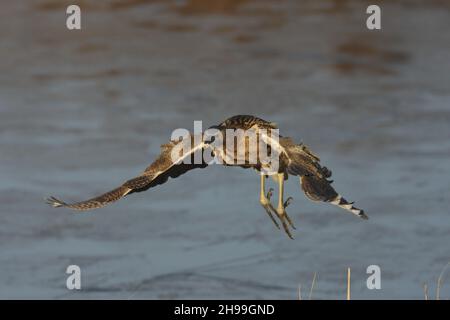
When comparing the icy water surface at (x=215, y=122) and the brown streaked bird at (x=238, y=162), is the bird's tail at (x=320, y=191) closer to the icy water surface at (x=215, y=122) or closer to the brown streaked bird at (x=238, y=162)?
the brown streaked bird at (x=238, y=162)

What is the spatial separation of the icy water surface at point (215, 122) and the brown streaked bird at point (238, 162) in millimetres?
2720

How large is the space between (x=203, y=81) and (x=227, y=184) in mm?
3194

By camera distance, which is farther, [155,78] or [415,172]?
[155,78]

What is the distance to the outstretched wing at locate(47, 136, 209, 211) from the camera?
777 centimetres

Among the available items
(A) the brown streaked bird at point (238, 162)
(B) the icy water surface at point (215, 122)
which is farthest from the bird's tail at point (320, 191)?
(B) the icy water surface at point (215, 122)

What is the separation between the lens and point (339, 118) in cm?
1389

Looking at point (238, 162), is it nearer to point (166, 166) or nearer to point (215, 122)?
point (166, 166)

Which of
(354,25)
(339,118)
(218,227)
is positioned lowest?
(218,227)

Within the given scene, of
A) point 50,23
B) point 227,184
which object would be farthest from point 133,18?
point 227,184

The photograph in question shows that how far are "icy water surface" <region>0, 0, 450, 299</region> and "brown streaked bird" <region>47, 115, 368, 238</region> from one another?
8.92 feet

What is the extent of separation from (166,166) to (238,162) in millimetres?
393

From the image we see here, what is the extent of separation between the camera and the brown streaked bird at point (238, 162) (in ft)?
24.9

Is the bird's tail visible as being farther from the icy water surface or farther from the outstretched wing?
the icy water surface
